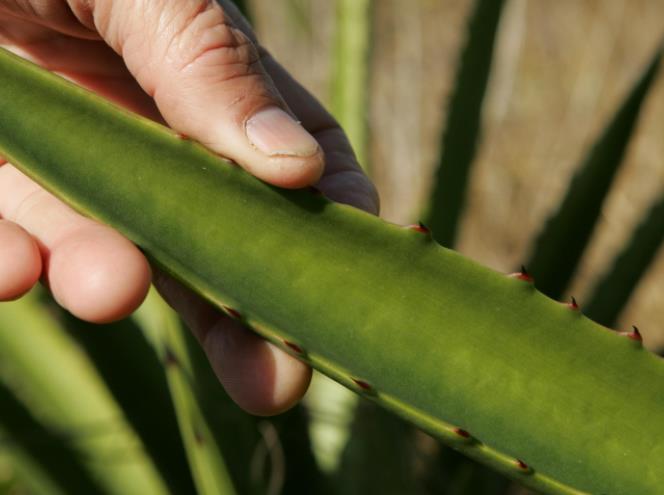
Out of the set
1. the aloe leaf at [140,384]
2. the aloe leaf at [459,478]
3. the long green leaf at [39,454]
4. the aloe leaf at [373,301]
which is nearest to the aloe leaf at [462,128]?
the aloe leaf at [459,478]

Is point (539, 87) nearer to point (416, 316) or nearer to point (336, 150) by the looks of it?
point (336, 150)

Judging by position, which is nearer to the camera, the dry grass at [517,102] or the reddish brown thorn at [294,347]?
the reddish brown thorn at [294,347]

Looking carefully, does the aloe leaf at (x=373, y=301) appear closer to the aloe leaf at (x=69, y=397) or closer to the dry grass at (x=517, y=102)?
the aloe leaf at (x=69, y=397)

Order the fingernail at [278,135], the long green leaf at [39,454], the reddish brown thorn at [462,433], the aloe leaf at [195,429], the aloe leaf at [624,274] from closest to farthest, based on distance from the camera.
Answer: the reddish brown thorn at [462,433], the fingernail at [278,135], the aloe leaf at [195,429], the long green leaf at [39,454], the aloe leaf at [624,274]

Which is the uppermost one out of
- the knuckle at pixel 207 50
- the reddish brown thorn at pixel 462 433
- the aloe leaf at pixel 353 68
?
the knuckle at pixel 207 50

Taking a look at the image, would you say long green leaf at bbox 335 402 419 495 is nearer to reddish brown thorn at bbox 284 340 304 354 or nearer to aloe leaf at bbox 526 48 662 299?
aloe leaf at bbox 526 48 662 299

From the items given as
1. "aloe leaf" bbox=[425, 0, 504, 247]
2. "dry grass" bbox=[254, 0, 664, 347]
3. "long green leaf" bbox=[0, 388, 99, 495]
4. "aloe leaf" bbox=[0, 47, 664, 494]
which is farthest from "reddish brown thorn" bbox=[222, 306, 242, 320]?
"dry grass" bbox=[254, 0, 664, 347]

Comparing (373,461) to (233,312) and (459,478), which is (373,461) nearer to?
(459,478)
